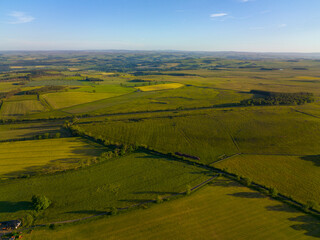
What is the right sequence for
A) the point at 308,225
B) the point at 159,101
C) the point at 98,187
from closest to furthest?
1. the point at 308,225
2. the point at 98,187
3. the point at 159,101

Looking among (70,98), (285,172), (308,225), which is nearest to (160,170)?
(308,225)

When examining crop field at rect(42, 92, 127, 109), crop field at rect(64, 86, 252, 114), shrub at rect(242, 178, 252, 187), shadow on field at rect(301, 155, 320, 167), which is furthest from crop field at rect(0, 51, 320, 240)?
crop field at rect(42, 92, 127, 109)

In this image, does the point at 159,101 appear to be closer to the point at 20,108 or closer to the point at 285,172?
the point at 20,108

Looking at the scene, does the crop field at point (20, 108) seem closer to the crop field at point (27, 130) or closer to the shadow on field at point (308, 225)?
the crop field at point (27, 130)

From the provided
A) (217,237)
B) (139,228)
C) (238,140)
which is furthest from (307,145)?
(139,228)

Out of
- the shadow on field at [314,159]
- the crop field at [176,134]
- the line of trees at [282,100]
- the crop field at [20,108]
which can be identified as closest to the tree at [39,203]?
the crop field at [176,134]

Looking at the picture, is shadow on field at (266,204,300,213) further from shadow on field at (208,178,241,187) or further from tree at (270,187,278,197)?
shadow on field at (208,178,241,187)
